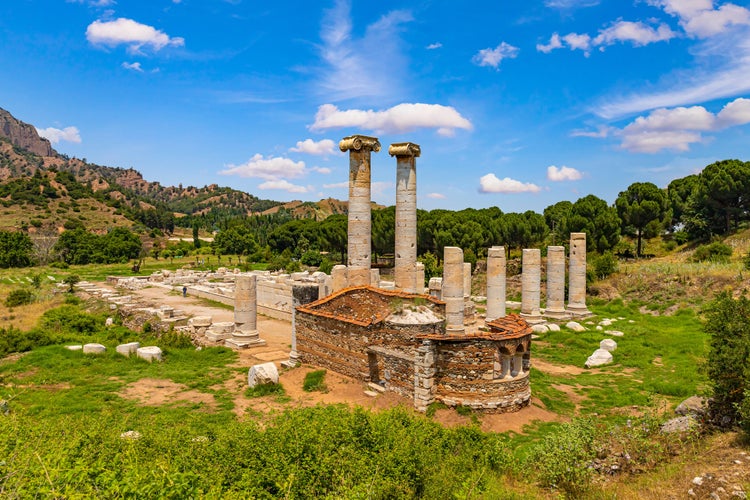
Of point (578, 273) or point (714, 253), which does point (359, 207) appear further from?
point (714, 253)

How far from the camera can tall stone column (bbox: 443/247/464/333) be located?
1880 cm

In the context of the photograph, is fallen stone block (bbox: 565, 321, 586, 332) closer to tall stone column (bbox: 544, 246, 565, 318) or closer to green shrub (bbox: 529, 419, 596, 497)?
tall stone column (bbox: 544, 246, 565, 318)

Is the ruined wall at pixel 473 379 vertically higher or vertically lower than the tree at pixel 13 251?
lower

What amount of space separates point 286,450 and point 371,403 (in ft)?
19.2

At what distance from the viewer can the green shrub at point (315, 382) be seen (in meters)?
14.1

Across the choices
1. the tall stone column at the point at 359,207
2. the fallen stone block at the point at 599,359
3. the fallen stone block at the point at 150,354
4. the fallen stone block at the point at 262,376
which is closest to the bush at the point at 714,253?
the fallen stone block at the point at 599,359

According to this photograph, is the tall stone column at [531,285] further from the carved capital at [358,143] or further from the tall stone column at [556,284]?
the carved capital at [358,143]

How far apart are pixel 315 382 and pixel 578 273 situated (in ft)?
60.2

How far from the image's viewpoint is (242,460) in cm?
670

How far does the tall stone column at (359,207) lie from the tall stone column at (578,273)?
47.2ft

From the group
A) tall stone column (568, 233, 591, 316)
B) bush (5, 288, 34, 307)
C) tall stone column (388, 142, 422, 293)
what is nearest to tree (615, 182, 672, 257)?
tall stone column (568, 233, 591, 316)

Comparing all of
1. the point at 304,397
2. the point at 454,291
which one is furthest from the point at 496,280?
the point at 304,397

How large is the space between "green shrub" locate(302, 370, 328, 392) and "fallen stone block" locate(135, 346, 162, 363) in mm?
6073

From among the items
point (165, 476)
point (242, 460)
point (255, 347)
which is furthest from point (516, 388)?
point (255, 347)
